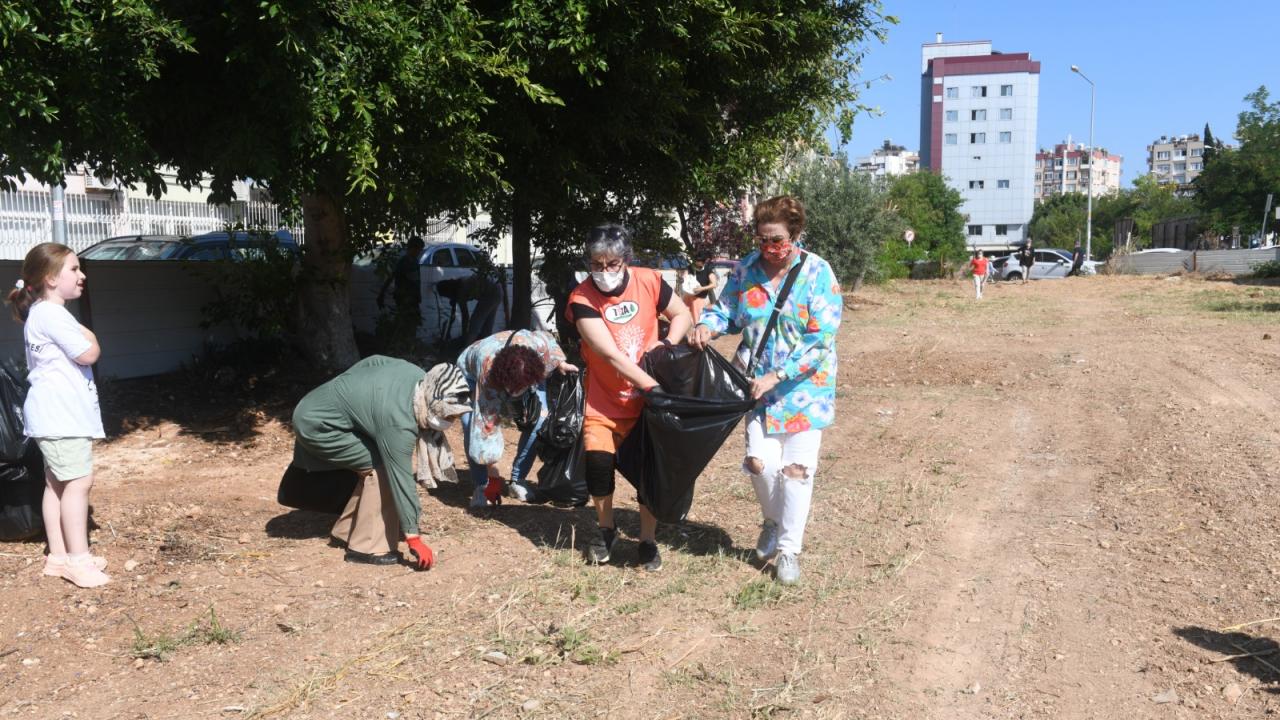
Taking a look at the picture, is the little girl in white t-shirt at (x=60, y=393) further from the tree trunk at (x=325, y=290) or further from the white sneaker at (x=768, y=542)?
the tree trunk at (x=325, y=290)

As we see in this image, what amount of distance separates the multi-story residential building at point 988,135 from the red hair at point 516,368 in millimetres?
89753

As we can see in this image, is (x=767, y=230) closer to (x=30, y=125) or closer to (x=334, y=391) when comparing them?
(x=334, y=391)

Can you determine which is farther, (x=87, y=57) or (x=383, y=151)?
(x=383, y=151)

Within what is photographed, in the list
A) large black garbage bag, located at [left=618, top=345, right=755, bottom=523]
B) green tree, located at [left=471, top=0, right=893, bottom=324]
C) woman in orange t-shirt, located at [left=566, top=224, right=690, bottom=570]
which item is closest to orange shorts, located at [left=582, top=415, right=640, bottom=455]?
woman in orange t-shirt, located at [left=566, top=224, right=690, bottom=570]

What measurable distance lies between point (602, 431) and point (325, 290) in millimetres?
5454

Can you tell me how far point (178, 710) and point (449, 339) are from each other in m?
9.31

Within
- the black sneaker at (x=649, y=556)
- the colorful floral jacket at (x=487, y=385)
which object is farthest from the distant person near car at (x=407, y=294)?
the black sneaker at (x=649, y=556)

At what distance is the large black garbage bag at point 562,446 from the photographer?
18.7 ft

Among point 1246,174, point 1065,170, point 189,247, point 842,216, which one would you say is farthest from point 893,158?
point 189,247

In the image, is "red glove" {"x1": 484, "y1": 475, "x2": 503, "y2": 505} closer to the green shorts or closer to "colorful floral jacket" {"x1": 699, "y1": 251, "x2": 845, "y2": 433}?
"colorful floral jacket" {"x1": 699, "y1": 251, "x2": 845, "y2": 433}

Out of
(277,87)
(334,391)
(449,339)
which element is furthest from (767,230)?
(449,339)

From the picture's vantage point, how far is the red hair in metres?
5.66

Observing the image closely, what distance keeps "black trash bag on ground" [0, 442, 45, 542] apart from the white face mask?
2.87m

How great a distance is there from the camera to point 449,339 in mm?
12727
